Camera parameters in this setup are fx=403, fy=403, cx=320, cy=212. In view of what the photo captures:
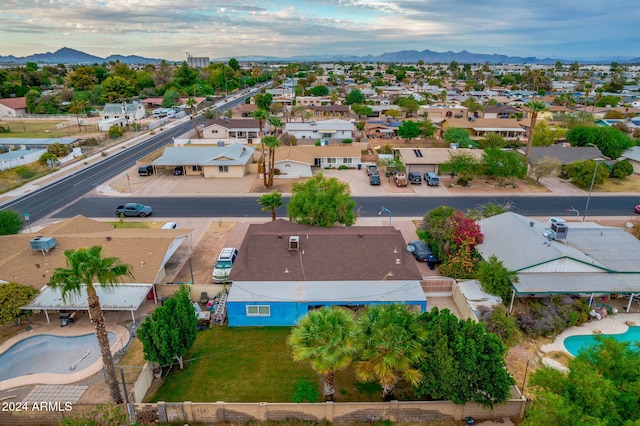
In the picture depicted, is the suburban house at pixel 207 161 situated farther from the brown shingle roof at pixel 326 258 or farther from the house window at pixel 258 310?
the house window at pixel 258 310

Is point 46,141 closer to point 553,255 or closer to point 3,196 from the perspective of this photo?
point 3,196

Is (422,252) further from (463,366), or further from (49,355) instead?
(49,355)

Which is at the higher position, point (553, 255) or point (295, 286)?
point (553, 255)

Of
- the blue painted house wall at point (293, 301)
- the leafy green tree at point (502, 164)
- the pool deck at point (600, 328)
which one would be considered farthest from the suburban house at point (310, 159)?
the pool deck at point (600, 328)

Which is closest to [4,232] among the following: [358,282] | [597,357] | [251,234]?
[251,234]

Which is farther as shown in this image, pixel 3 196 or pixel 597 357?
pixel 3 196

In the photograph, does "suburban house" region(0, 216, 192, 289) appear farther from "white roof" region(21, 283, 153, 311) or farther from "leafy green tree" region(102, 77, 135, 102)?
"leafy green tree" region(102, 77, 135, 102)
